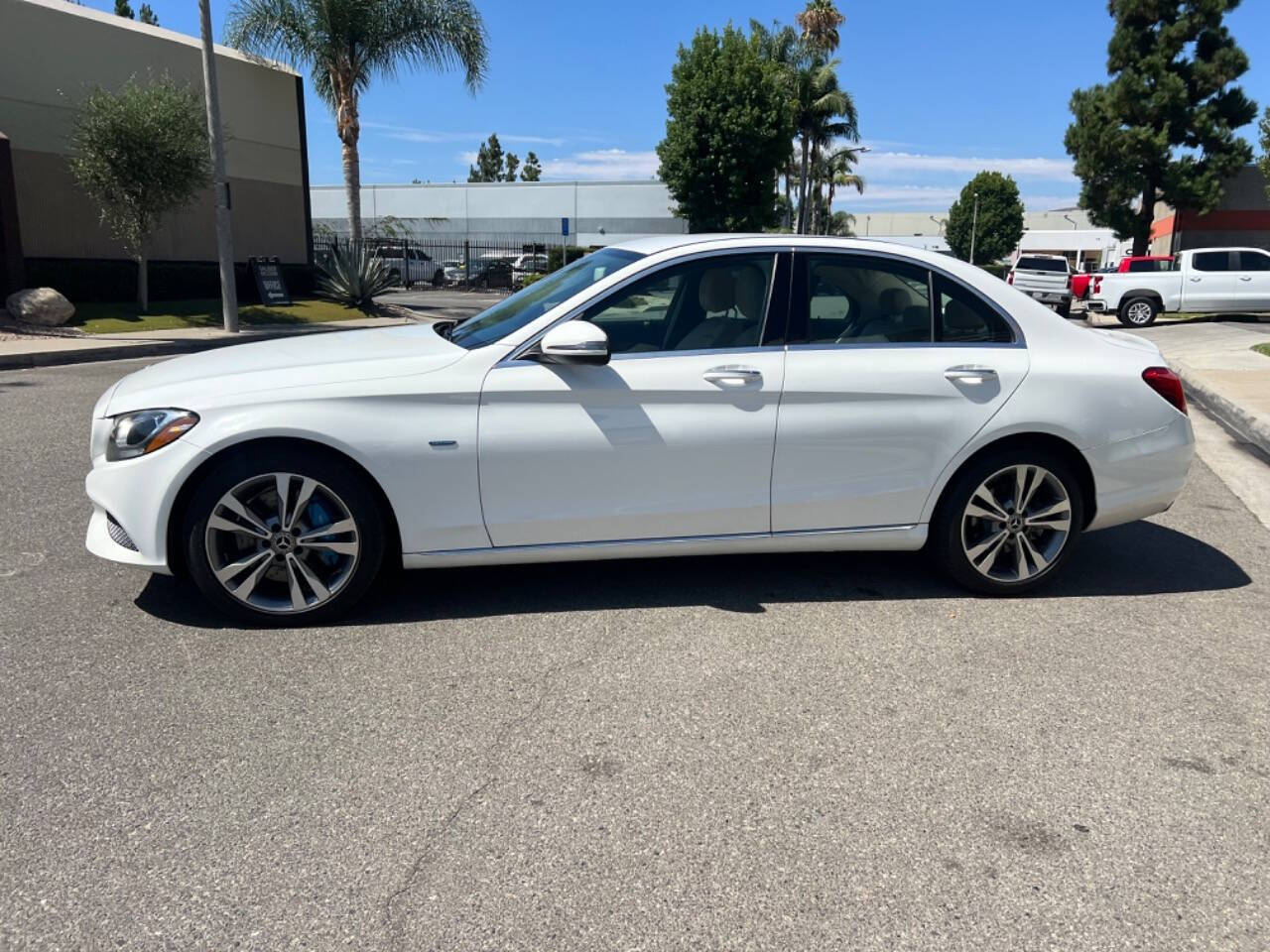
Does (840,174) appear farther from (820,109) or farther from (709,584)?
(709,584)

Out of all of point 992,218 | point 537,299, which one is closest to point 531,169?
point 992,218

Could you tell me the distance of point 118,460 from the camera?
388 centimetres

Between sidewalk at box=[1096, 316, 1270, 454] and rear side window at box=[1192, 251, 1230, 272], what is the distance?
4.31ft

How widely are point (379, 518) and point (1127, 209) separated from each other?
125 ft

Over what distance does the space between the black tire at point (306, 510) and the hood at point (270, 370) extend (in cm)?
28

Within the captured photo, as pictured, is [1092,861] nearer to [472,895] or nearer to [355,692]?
[472,895]

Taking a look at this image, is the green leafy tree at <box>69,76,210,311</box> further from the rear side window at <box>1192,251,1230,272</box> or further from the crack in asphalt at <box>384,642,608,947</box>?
the rear side window at <box>1192,251,1230,272</box>

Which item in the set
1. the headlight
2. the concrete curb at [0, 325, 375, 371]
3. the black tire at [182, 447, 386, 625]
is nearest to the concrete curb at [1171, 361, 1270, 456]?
the black tire at [182, 447, 386, 625]

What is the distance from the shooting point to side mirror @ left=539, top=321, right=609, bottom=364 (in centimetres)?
386

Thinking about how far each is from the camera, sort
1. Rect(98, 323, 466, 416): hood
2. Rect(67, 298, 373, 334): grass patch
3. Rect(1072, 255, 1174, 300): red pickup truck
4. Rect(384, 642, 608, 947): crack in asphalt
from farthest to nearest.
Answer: Rect(1072, 255, 1174, 300): red pickup truck, Rect(67, 298, 373, 334): grass patch, Rect(98, 323, 466, 416): hood, Rect(384, 642, 608, 947): crack in asphalt

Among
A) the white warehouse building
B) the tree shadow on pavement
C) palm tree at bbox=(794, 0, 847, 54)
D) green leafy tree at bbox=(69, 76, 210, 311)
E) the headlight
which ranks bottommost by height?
the tree shadow on pavement

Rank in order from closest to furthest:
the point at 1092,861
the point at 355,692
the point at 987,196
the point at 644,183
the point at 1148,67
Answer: the point at 1092,861, the point at 355,692, the point at 1148,67, the point at 644,183, the point at 987,196

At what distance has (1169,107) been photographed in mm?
32969

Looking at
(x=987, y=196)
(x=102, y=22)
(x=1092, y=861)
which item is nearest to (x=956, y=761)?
(x=1092, y=861)
